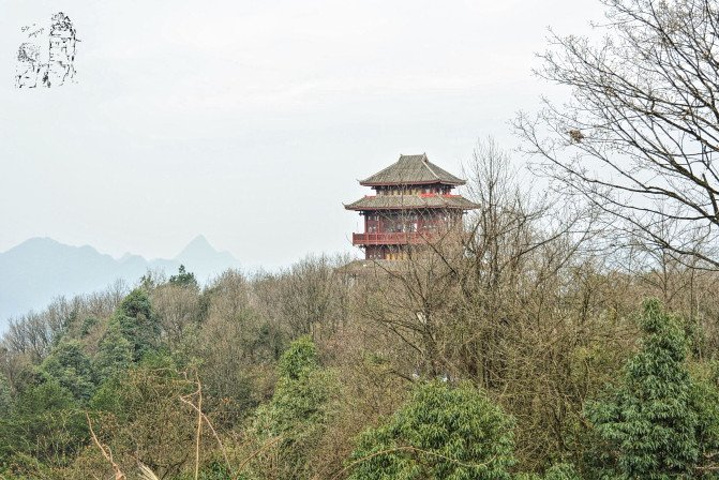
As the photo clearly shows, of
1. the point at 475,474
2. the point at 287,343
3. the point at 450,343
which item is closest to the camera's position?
the point at 475,474

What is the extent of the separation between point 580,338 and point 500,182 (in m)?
3.69

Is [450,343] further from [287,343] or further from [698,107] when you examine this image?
[287,343]

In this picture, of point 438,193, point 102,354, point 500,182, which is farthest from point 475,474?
point 438,193

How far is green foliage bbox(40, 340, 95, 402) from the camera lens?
27.9 metres

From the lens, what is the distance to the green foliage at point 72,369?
27.9 metres

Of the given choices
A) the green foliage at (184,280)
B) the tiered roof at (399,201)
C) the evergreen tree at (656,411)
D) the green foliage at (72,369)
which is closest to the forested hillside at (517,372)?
the evergreen tree at (656,411)

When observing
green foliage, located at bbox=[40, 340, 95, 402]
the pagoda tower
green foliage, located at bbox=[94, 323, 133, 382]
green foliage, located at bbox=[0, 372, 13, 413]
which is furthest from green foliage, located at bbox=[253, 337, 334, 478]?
the pagoda tower

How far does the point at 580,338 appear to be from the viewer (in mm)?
10656

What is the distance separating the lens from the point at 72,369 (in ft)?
92.1

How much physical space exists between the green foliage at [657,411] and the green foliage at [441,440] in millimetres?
1495

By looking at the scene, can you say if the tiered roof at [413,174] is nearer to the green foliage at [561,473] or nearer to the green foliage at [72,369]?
the green foliage at [72,369]

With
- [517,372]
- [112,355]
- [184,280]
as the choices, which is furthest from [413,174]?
[517,372]

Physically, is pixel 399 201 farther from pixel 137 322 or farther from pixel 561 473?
pixel 561 473

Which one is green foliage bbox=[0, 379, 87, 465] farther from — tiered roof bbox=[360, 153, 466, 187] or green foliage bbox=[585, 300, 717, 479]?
tiered roof bbox=[360, 153, 466, 187]
